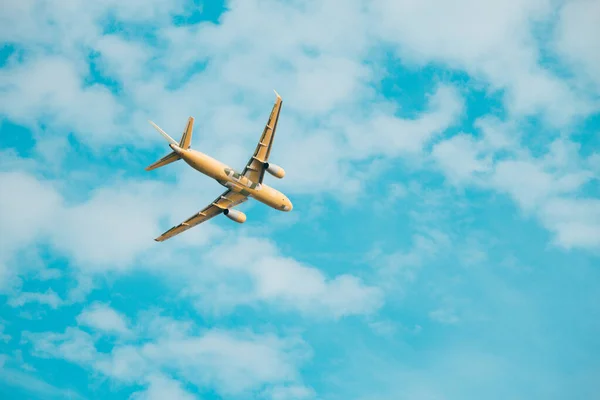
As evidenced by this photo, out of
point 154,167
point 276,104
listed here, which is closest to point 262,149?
point 276,104

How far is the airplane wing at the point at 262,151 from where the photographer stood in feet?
353

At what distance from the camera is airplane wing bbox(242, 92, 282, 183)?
107625 millimetres

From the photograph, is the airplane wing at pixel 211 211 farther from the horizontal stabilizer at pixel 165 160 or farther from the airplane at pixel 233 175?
the horizontal stabilizer at pixel 165 160

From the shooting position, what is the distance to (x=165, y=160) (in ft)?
364

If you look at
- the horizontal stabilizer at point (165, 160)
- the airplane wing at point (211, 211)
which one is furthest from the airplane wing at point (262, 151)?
the horizontal stabilizer at point (165, 160)

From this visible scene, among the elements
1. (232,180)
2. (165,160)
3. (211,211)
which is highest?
(211,211)

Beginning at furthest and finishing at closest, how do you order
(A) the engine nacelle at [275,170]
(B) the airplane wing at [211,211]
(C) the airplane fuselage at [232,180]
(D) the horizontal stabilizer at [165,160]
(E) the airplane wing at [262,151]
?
(B) the airplane wing at [211,211] → (A) the engine nacelle at [275,170] → (D) the horizontal stabilizer at [165,160] → (C) the airplane fuselage at [232,180] → (E) the airplane wing at [262,151]

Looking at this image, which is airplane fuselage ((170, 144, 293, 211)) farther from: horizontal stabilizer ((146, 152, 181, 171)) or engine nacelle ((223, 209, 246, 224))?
engine nacelle ((223, 209, 246, 224))

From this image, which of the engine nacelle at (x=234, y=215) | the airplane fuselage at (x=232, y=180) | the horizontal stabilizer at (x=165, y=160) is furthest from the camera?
the engine nacelle at (x=234, y=215)

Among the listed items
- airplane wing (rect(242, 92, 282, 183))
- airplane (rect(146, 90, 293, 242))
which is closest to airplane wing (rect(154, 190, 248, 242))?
airplane (rect(146, 90, 293, 242))

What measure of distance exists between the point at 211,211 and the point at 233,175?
10.6m

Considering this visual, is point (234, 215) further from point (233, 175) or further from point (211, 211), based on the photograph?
point (233, 175)

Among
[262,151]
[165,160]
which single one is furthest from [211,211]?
[262,151]

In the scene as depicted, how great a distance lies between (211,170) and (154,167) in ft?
23.4
